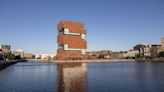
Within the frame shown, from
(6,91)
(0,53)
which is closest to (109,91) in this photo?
(6,91)

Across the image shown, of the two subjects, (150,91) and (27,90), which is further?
(27,90)

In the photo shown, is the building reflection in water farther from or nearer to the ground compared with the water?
farther from the ground

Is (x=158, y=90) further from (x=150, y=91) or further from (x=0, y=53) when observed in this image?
(x=0, y=53)

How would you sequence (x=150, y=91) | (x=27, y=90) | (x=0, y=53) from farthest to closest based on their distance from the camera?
(x=0, y=53)
(x=27, y=90)
(x=150, y=91)

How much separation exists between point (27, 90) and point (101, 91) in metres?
10.1

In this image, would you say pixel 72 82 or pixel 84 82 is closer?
pixel 72 82

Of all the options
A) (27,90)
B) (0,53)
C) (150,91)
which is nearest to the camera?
(150,91)

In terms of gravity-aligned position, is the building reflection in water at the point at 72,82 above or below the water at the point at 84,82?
above

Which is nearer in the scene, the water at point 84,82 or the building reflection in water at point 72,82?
the building reflection in water at point 72,82

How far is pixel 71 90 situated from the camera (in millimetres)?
28516

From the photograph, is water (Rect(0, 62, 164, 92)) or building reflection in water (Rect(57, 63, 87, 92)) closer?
building reflection in water (Rect(57, 63, 87, 92))

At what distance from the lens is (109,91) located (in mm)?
28281

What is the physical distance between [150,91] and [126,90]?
3.00 meters

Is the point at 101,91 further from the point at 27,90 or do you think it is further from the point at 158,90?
the point at 27,90
